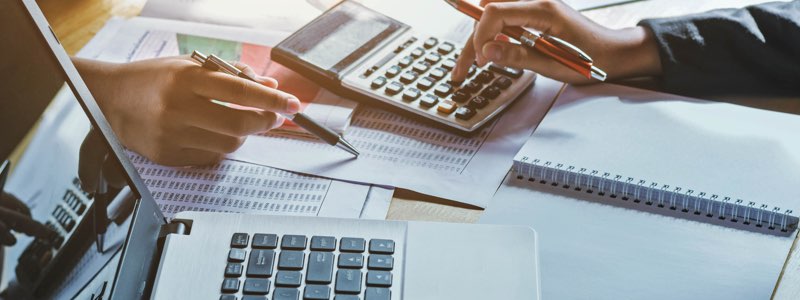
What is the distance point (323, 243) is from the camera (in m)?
0.51

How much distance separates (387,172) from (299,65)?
0.59ft

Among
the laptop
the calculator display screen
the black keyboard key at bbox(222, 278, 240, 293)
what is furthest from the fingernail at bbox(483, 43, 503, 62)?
the black keyboard key at bbox(222, 278, 240, 293)

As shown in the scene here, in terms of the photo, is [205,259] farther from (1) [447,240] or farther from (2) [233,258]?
(1) [447,240]

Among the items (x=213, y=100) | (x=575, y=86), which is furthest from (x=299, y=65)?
(x=575, y=86)

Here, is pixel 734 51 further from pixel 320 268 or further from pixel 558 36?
pixel 320 268

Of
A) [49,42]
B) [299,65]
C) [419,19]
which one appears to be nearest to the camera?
[49,42]

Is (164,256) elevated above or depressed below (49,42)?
below

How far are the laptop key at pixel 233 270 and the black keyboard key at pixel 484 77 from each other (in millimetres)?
330

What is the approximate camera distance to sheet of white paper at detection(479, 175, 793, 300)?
0.51 metres

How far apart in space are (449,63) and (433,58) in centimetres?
2

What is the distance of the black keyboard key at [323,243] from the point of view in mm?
511

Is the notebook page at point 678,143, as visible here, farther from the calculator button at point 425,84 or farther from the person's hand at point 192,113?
the person's hand at point 192,113

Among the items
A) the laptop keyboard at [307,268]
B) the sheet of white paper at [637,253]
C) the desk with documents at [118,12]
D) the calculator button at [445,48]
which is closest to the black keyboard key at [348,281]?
the laptop keyboard at [307,268]

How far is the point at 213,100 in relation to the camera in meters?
0.70
